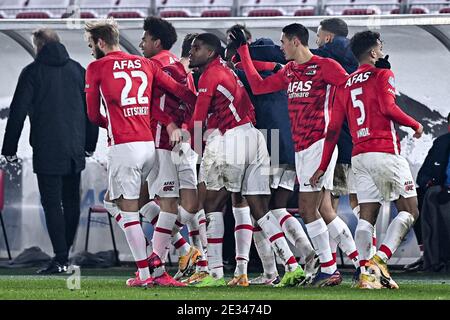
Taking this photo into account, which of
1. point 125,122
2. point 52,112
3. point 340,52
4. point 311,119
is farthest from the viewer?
point 52,112

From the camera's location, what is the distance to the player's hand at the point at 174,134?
10.3 metres

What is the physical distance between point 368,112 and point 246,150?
1171 mm

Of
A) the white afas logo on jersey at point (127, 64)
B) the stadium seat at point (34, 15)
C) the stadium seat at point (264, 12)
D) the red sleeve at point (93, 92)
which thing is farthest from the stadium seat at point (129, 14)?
the red sleeve at point (93, 92)

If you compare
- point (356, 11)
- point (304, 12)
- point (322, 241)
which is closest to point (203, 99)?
point (322, 241)

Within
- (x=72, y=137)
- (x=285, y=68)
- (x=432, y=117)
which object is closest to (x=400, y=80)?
(x=432, y=117)

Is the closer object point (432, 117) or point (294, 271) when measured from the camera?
point (294, 271)

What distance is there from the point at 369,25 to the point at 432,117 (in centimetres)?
108

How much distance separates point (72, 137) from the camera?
12914 millimetres

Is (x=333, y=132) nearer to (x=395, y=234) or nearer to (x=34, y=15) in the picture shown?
(x=395, y=234)

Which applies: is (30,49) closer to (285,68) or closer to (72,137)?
(72,137)

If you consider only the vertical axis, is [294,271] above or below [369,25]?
below

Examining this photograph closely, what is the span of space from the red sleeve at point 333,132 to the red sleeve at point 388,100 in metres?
0.37

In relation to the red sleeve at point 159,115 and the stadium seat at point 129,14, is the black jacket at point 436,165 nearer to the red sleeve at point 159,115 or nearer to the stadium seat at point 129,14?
the red sleeve at point 159,115

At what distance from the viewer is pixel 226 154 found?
1071 cm
